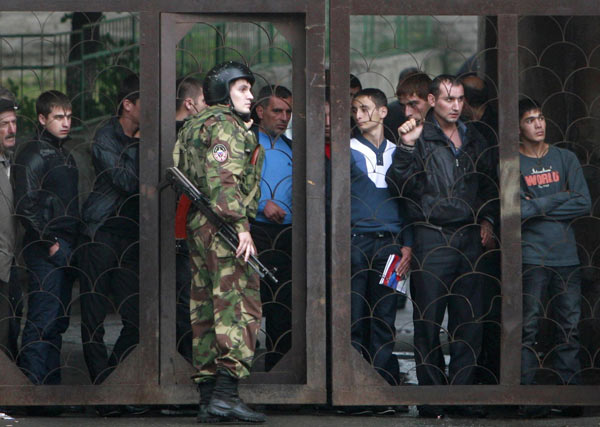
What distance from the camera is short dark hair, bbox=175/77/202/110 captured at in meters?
6.47

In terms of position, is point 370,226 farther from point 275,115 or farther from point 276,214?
point 275,115

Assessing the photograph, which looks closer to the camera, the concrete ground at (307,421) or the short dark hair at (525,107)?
the concrete ground at (307,421)

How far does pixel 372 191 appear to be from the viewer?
6.50m

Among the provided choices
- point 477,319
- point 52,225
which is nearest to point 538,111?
point 477,319

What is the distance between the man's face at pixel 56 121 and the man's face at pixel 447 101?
7.30 ft

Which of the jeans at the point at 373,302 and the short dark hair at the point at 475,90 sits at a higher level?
the short dark hair at the point at 475,90

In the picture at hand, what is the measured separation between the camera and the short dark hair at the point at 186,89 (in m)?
6.47

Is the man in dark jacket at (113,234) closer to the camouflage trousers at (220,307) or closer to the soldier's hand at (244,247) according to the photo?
the camouflage trousers at (220,307)

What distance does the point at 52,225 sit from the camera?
6465 mm

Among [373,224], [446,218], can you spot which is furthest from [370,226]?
[446,218]

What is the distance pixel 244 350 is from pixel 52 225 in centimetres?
149

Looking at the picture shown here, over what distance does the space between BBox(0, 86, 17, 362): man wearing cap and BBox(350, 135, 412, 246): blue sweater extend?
208cm

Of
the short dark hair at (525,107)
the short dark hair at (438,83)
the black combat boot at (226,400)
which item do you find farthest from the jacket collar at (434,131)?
the black combat boot at (226,400)

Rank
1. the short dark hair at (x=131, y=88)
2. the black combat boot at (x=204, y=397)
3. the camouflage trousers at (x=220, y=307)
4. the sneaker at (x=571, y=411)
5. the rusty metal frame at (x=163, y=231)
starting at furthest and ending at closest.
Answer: the sneaker at (x=571, y=411)
the short dark hair at (x=131, y=88)
the rusty metal frame at (x=163, y=231)
the black combat boot at (x=204, y=397)
the camouflage trousers at (x=220, y=307)
